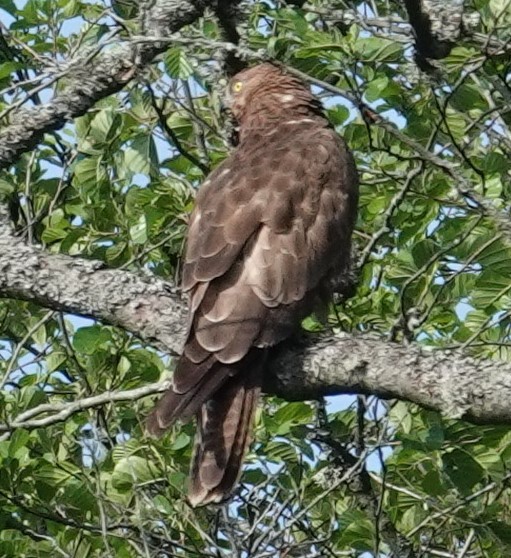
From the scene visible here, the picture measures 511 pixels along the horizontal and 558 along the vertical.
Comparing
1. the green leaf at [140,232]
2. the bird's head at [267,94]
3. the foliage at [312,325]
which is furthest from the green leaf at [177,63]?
the bird's head at [267,94]

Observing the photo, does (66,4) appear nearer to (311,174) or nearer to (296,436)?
(311,174)

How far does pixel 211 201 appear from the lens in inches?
179

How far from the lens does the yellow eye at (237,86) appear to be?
539cm

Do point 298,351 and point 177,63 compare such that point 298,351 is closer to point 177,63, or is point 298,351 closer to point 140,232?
point 177,63

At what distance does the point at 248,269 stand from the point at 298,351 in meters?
0.54

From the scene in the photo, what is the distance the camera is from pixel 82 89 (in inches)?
157

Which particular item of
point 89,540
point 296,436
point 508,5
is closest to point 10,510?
point 89,540

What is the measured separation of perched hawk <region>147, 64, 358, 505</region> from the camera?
4.03 meters

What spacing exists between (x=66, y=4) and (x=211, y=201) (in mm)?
1461

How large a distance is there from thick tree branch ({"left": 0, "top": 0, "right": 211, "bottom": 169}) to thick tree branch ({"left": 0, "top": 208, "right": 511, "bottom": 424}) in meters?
0.23

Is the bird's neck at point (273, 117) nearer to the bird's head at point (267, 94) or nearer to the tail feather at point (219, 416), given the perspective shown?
the bird's head at point (267, 94)

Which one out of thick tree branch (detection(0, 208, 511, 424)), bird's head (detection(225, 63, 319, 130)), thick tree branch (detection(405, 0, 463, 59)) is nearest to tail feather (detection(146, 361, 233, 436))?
thick tree branch (detection(0, 208, 511, 424))

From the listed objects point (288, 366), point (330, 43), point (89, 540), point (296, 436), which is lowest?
point (89, 540)

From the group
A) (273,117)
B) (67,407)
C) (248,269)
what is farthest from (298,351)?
(273,117)
